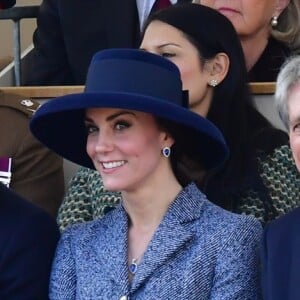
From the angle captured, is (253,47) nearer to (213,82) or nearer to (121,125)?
(213,82)

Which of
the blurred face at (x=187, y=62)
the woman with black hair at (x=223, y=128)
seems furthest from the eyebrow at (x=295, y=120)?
the blurred face at (x=187, y=62)

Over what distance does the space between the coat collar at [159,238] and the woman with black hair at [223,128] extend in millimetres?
343

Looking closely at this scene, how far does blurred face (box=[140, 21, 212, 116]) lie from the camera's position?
282 cm

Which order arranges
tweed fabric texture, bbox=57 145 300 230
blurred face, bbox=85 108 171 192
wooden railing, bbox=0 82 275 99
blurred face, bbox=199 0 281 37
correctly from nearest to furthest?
1. blurred face, bbox=85 108 171 192
2. tweed fabric texture, bbox=57 145 300 230
3. wooden railing, bbox=0 82 275 99
4. blurred face, bbox=199 0 281 37

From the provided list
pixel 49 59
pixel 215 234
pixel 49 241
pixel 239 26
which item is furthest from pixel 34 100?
pixel 215 234

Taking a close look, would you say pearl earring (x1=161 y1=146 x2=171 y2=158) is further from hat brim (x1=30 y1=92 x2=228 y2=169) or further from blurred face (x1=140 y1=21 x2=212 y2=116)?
blurred face (x1=140 y1=21 x2=212 y2=116)

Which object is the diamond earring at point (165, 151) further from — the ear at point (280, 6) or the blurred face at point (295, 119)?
the ear at point (280, 6)

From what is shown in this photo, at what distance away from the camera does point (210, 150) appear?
2354mm

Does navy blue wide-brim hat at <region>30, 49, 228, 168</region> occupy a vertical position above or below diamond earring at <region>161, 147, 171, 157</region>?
above

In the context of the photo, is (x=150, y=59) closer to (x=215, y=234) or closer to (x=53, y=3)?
(x=215, y=234)

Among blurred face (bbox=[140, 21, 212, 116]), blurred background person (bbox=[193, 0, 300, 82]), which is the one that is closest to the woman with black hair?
blurred face (bbox=[140, 21, 212, 116])

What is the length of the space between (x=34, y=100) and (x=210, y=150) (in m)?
1.02

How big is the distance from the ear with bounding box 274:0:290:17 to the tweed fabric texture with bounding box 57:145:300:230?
700mm

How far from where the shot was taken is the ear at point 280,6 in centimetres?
335
